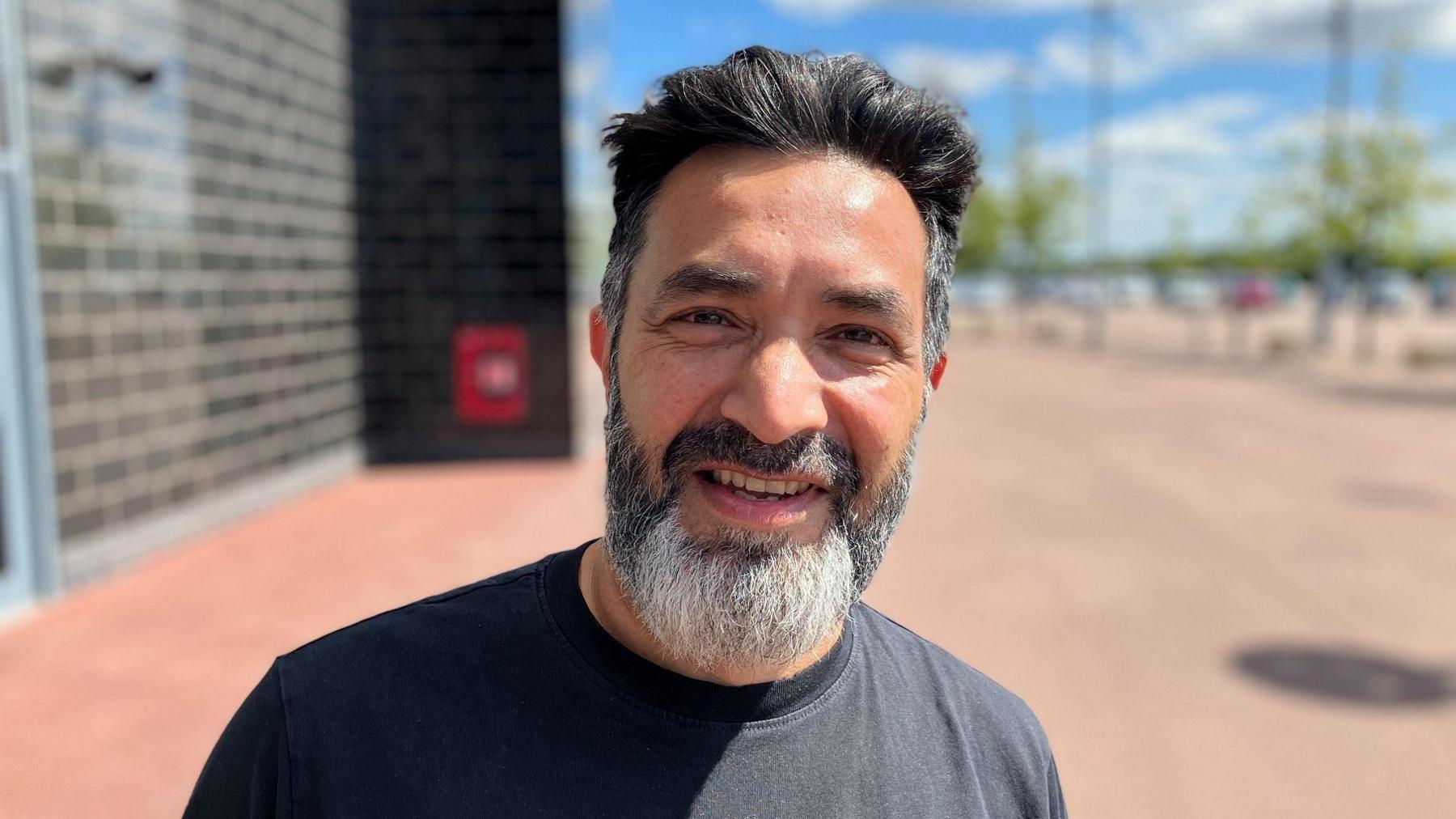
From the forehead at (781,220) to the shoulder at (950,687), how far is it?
0.53 metres

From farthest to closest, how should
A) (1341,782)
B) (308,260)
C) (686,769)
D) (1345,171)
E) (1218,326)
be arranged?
(1218,326), (1345,171), (308,260), (1341,782), (686,769)

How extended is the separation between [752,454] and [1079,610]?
5696 millimetres

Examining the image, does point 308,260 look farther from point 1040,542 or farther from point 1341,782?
point 1341,782

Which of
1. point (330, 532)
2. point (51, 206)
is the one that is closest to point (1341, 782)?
point (330, 532)

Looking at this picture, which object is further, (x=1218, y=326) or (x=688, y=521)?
(x=1218, y=326)

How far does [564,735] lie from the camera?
144 cm

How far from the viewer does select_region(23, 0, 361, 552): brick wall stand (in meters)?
7.03

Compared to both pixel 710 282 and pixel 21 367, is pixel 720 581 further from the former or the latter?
pixel 21 367

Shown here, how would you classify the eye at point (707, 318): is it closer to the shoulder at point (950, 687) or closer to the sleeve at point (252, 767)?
the shoulder at point (950, 687)

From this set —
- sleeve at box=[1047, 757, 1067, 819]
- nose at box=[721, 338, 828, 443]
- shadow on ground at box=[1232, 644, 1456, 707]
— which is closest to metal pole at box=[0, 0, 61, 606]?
nose at box=[721, 338, 828, 443]

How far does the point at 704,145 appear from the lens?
5.11ft

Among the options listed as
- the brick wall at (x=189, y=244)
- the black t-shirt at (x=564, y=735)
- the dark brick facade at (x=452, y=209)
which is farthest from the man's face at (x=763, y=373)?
the dark brick facade at (x=452, y=209)

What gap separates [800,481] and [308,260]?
399 inches

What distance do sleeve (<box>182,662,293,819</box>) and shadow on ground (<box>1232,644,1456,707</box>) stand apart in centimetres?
528
